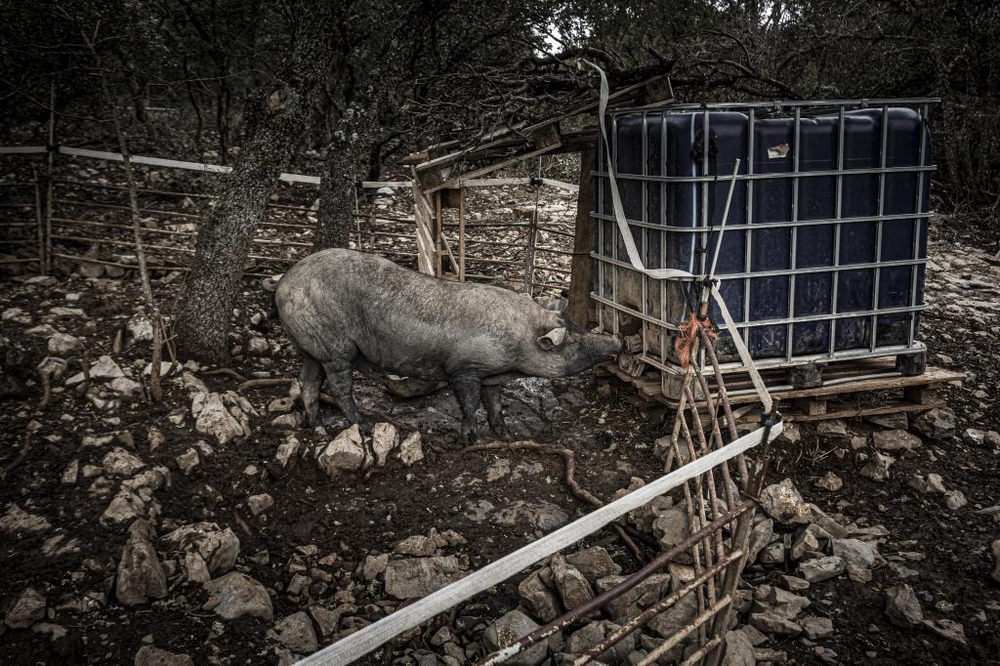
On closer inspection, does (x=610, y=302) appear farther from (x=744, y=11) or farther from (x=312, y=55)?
(x=744, y=11)

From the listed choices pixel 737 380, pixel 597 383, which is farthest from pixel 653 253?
pixel 597 383

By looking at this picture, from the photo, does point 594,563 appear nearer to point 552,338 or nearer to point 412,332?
point 552,338

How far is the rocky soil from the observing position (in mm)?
3982

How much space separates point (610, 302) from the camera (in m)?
6.70

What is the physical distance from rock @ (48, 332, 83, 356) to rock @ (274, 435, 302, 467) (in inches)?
93.2

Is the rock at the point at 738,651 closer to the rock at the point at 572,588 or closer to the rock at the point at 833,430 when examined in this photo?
the rock at the point at 572,588

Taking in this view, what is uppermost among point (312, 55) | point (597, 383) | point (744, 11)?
point (744, 11)

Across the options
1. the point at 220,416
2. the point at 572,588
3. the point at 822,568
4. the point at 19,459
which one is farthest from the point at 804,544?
the point at 19,459

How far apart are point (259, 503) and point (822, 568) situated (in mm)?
3847

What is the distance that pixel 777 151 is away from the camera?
5574 millimetres

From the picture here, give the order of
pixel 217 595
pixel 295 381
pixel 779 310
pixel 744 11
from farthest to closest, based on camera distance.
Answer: pixel 744 11, pixel 295 381, pixel 779 310, pixel 217 595

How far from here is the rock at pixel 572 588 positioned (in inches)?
166

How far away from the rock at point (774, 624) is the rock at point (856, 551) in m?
0.85

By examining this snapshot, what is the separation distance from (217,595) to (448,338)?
2.81m
